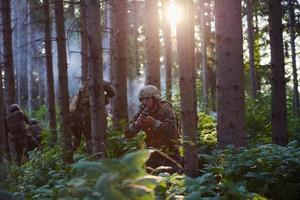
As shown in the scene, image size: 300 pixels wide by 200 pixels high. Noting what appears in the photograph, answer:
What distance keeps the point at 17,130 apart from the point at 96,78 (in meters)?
6.98

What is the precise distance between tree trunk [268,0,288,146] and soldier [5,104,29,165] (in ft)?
22.0

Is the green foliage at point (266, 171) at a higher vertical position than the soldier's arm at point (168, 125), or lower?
lower

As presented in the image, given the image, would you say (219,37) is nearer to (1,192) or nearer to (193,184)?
(193,184)

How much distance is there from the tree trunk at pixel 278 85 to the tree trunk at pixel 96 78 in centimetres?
388

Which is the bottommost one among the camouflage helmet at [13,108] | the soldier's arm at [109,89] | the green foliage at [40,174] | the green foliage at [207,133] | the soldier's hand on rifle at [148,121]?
the green foliage at [40,174]

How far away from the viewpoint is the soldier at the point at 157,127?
24.6ft

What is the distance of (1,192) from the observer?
13.7 feet

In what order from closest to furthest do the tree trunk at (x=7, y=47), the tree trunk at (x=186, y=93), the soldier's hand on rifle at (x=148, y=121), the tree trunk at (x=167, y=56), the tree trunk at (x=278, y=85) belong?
1. the tree trunk at (x=186, y=93)
2. the soldier's hand on rifle at (x=148, y=121)
3. the tree trunk at (x=278, y=85)
4. the tree trunk at (x=7, y=47)
5. the tree trunk at (x=167, y=56)

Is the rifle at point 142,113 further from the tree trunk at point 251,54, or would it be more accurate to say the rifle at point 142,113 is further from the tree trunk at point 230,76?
the tree trunk at point 251,54

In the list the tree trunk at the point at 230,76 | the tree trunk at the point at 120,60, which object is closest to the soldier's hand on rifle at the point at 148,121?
the tree trunk at the point at 230,76

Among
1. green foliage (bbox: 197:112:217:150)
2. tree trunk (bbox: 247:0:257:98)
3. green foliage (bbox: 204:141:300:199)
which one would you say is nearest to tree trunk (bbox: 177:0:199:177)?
green foliage (bbox: 204:141:300:199)

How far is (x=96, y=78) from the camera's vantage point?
22.9 ft

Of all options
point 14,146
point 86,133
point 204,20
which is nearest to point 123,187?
point 86,133

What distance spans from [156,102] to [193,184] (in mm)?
3938
